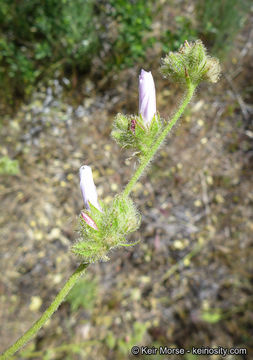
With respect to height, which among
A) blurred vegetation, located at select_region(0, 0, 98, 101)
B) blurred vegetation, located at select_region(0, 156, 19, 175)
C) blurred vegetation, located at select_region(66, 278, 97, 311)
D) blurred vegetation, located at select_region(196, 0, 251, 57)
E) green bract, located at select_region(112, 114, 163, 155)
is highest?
blurred vegetation, located at select_region(0, 0, 98, 101)

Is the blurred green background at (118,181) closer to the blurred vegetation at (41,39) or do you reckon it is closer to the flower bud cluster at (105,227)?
the blurred vegetation at (41,39)

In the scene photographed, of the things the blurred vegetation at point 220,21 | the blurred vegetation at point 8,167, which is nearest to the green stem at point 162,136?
the blurred vegetation at point 8,167

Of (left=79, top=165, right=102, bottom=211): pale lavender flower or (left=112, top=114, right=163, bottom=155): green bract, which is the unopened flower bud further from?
(left=112, top=114, right=163, bottom=155): green bract

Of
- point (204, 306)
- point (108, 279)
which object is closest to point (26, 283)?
point (108, 279)

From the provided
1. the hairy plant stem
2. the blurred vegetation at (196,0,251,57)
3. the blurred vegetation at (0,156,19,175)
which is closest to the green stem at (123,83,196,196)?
the hairy plant stem

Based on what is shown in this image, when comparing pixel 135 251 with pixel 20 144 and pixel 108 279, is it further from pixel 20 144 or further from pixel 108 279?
pixel 20 144
